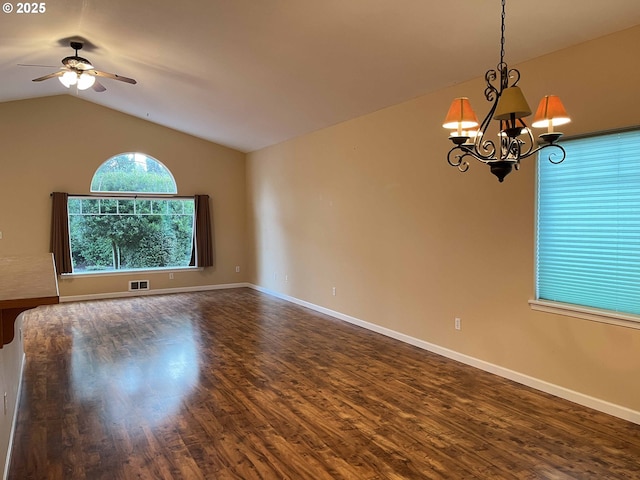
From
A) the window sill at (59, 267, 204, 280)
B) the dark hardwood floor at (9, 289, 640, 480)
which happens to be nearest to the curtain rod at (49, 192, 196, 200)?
the window sill at (59, 267, 204, 280)

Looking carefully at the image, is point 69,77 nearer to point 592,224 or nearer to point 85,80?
point 85,80

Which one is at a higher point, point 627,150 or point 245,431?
point 627,150

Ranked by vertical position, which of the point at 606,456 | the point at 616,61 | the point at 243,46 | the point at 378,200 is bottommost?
the point at 606,456

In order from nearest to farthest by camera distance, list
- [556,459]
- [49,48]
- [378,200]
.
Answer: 1. [556,459]
2. [49,48]
3. [378,200]

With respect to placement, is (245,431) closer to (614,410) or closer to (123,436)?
(123,436)

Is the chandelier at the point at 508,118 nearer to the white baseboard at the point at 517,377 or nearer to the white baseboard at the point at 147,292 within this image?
the white baseboard at the point at 517,377

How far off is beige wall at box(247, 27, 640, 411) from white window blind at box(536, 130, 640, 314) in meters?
0.12

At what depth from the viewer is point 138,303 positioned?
735 centimetres

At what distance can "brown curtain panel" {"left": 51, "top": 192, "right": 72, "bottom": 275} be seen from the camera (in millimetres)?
7215

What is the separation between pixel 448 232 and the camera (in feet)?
14.3

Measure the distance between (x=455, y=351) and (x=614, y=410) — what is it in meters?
1.46

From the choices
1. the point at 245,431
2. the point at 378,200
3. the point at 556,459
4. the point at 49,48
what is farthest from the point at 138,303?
Answer: the point at 556,459

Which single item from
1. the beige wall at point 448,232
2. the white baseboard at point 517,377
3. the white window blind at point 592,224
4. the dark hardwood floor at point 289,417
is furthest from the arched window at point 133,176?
the white window blind at point 592,224


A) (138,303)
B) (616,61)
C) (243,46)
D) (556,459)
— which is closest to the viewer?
(556,459)
